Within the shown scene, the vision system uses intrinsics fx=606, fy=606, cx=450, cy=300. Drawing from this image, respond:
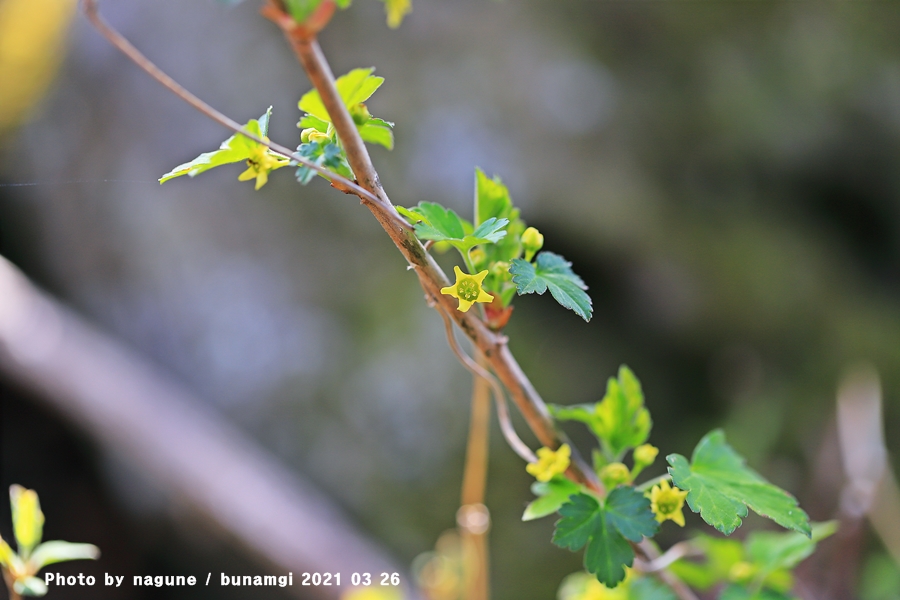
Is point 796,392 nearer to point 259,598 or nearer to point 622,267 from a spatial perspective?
point 622,267

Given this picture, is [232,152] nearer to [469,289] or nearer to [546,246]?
[469,289]

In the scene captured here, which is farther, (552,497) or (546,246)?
(546,246)

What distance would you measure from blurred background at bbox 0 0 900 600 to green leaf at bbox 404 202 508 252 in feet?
3.14

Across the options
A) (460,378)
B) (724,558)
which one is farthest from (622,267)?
(724,558)

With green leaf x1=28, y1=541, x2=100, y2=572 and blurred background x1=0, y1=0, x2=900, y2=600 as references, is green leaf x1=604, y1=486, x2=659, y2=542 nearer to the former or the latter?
green leaf x1=28, y1=541, x2=100, y2=572

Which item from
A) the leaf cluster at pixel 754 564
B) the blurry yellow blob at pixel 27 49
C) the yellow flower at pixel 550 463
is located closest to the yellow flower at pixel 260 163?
the yellow flower at pixel 550 463

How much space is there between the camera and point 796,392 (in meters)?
1.37

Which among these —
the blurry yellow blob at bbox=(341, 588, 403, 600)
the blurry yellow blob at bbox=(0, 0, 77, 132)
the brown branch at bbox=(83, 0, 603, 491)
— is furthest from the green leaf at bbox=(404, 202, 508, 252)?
the blurry yellow blob at bbox=(0, 0, 77, 132)

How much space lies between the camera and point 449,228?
0.32 metres

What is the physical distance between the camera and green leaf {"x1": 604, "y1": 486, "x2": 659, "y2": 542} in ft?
1.04

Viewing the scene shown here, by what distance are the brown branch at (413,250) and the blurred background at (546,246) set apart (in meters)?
0.89

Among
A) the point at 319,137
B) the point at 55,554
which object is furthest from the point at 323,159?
the point at 55,554

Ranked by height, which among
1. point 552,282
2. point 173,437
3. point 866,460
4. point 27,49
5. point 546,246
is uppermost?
point 27,49

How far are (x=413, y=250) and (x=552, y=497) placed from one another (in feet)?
0.56
